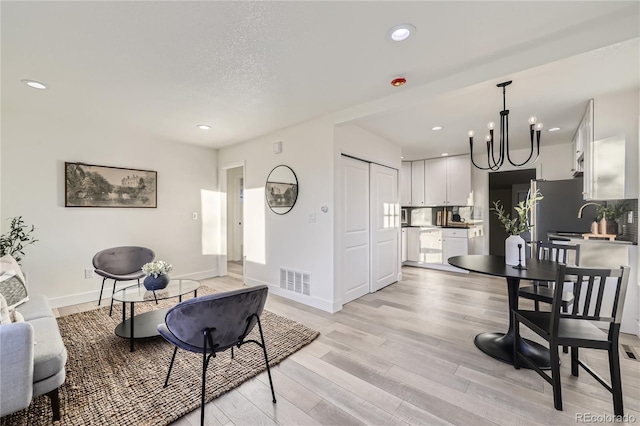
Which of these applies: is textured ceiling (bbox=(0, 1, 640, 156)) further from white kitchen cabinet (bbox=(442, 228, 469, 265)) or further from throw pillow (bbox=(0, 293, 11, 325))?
white kitchen cabinet (bbox=(442, 228, 469, 265))

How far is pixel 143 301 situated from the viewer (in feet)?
7.86

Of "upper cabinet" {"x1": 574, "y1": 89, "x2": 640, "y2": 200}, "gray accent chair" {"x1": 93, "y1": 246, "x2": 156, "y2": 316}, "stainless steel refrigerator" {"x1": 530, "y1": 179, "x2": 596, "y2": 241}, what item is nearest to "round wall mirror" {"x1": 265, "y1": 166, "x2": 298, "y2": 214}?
"gray accent chair" {"x1": 93, "y1": 246, "x2": 156, "y2": 316}

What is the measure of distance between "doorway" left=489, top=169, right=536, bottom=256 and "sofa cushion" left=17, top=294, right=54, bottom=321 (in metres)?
7.29

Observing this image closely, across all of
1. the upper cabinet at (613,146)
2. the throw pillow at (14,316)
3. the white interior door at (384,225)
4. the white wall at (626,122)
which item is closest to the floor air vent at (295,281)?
the white interior door at (384,225)

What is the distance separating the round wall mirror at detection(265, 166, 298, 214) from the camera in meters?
3.74

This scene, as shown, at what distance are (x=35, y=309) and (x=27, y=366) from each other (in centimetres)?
116

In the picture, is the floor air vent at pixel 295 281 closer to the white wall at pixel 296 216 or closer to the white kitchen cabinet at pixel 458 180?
the white wall at pixel 296 216

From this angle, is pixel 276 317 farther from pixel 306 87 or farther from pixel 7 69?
pixel 7 69

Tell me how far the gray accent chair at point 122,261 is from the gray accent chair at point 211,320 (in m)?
2.24

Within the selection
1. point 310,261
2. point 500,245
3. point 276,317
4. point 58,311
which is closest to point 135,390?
point 276,317

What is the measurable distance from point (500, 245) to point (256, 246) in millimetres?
6453

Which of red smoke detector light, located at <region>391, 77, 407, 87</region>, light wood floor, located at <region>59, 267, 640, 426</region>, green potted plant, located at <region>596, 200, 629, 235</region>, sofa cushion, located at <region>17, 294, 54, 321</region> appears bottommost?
light wood floor, located at <region>59, 267, 640, 426</region>

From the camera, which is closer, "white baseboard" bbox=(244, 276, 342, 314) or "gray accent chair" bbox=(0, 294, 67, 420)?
"gray accent chair" bbox=(0, 294, 67, 420)

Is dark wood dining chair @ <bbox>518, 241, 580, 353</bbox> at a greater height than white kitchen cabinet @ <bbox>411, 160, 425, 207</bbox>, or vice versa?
white kitchen cabinet @ <bbox>411, 160, 425, 207</bbox>
